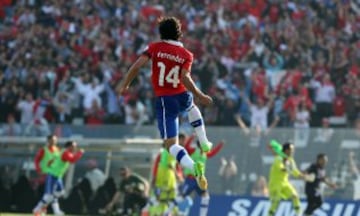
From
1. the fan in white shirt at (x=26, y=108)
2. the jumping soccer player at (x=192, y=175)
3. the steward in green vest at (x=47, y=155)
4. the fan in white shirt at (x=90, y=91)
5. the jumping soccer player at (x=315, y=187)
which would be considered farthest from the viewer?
the fan in white shirt at (x=26, y=108)

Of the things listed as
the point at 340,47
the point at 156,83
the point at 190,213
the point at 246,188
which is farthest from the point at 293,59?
the point at 156,83

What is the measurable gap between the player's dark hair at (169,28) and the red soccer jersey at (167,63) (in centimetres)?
9

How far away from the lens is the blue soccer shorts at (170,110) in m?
16.6

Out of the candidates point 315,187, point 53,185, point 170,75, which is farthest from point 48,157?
point 170,75

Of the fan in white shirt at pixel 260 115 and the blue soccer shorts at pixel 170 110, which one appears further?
the fan in white shirt at pixel 260 115

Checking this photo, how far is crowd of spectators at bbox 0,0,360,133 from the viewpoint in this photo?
97.6ft

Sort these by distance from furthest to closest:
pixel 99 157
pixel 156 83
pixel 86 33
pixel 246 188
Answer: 1. pixel 86 33
2. pixel 99 157
3. pixel 246 188
4. pixel 156 83

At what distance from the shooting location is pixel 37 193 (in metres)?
29.1

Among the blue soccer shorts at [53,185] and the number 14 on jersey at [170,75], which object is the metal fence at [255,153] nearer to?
the blue soccer shorts at [53,185]

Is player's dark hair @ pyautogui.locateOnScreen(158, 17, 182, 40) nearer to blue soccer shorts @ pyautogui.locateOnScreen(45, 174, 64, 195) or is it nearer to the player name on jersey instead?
the player name on jersey

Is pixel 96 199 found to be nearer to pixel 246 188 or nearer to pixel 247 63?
pixel 246 188

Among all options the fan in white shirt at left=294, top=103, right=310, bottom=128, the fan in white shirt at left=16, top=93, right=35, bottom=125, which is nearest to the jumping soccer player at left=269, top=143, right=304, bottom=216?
the fan in white shirt at left=294, top=103, right=310, bottom=128

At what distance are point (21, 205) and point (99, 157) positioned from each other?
2288 millimetres

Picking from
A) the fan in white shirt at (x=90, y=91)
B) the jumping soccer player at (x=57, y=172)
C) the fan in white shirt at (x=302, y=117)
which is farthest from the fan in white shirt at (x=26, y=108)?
the fan in white shirt at (x=302, y=117)
